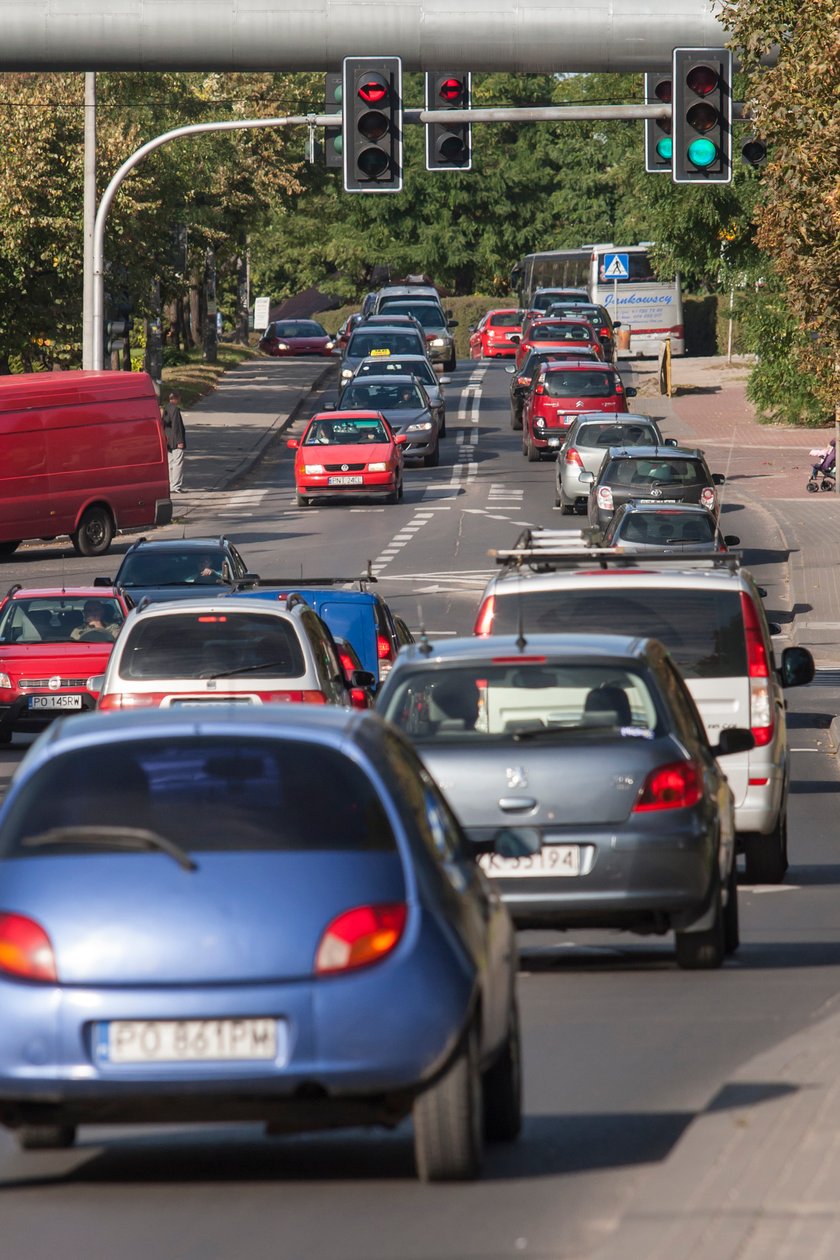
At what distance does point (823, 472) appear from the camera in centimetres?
4462

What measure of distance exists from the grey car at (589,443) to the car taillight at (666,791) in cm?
2993

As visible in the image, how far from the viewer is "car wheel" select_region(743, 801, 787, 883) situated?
42.9ft

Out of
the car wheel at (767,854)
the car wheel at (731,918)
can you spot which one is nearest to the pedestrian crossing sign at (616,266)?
the car wheel at (767,854)

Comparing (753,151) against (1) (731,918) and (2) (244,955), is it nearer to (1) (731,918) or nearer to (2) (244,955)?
(1) (731,918)

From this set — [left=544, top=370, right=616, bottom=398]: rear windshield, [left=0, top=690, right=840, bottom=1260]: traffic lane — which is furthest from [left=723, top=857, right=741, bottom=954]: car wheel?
[left=544, top=370, right=616, bottom=398]: rear windshield

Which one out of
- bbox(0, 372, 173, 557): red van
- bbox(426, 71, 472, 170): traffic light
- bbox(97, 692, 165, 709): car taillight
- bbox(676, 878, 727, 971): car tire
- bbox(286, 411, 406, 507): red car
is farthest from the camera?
bbox(286, 411, 406, 507): red car

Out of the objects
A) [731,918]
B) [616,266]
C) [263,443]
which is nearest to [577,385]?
[263,443]

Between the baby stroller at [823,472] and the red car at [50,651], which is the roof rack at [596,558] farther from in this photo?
the baby stroller at [823,472]

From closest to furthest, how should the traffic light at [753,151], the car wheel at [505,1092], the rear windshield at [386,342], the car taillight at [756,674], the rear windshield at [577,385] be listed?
the car wheel at [505,1092] → the car taillight at [756,674] → the traffic light at [753,151] → the rear windshield at [577,385] → the rear windshield at [386,342]

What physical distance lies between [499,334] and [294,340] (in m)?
7.46

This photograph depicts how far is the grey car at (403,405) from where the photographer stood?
48.6m

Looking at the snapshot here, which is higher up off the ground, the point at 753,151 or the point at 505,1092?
the point at 753,151

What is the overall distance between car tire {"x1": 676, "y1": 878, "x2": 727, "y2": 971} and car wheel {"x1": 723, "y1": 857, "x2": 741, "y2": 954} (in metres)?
0.22

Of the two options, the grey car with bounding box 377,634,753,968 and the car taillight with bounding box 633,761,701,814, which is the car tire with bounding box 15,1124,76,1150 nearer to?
the grey car with bounding box 377,634,753,968
